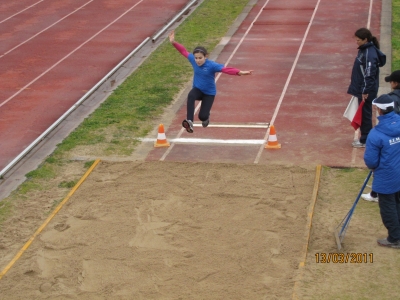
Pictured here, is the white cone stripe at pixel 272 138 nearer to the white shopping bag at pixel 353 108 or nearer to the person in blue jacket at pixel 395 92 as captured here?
the white shopping bag at pixel 353 108

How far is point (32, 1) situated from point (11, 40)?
5.49 meters

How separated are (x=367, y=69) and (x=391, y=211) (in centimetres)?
362

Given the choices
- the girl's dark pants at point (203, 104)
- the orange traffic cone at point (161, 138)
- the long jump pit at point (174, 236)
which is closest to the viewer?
the long jump pit at point (174, 236)

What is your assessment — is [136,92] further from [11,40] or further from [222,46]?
[11,40]

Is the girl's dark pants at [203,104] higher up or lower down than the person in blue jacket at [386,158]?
lower down

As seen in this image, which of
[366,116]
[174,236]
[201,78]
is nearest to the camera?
[174,236]

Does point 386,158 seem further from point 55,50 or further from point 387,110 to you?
point 55,50

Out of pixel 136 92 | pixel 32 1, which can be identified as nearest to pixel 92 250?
pixel 136 92

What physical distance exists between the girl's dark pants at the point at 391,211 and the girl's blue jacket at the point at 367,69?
336 cm

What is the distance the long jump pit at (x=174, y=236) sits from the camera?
8.08 meters

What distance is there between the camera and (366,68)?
11469 mm
